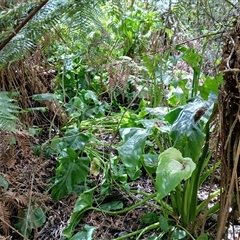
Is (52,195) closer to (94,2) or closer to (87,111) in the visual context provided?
(87,111)

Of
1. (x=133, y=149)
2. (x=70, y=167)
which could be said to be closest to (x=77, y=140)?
(x=70, y=167)

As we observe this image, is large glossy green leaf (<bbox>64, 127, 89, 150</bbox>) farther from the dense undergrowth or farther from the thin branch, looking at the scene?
the thin branch

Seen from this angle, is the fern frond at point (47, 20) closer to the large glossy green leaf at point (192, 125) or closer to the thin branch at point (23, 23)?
the thin branch at point (23, 23)

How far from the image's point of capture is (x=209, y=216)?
3.85 ft

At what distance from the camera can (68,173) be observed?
4.22ft

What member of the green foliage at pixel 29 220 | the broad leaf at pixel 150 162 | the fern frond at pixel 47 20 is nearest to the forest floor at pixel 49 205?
the green foliage at pixel 29 220

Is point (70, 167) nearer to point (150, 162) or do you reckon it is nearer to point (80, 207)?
point (80, 207)

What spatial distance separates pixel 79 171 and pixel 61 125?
1.66 feet

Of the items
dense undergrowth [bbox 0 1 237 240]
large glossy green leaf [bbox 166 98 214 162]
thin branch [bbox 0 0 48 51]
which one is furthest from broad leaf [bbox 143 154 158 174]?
thin branch [bbox 0 0 48 51]

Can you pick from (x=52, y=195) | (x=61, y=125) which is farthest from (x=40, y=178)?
(x=61, y=125)

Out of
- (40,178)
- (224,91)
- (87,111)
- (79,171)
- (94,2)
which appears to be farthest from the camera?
(87,111)

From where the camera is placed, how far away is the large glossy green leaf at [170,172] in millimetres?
861

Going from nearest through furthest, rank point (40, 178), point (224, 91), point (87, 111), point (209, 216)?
point (224, 91), point (209, 216), point (40, 178), point (87, 111)

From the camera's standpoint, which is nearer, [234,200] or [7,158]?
[234,200]
